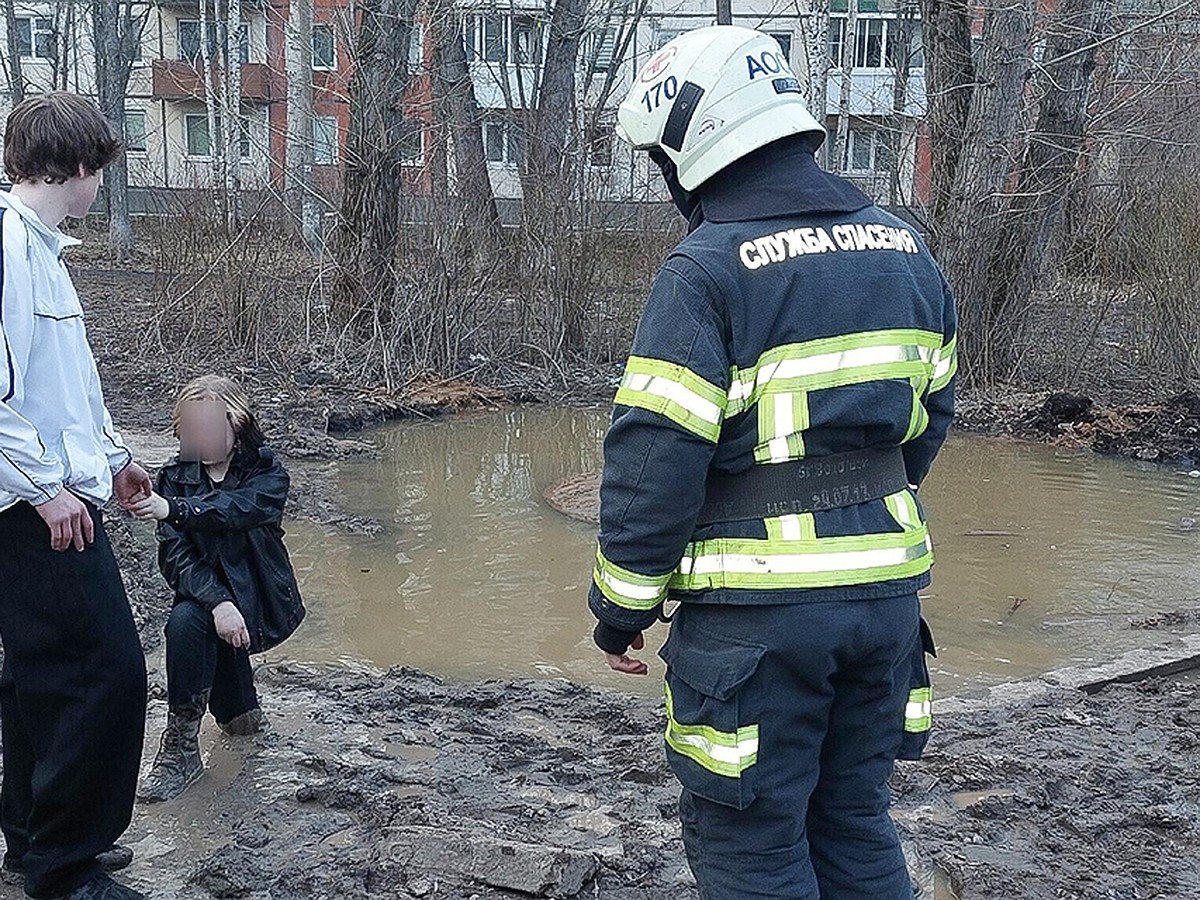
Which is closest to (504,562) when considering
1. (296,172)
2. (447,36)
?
(296,172)

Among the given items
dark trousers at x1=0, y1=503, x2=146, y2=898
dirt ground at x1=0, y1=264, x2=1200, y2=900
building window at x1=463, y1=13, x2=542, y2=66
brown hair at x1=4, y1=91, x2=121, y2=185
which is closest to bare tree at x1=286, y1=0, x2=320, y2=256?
building window at x1=463, y1=13, x2=542, y2=66

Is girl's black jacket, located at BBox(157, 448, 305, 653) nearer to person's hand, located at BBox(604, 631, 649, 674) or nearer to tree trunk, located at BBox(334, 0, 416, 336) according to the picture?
person's hand, located at BBox(604, 631, 649, 674)

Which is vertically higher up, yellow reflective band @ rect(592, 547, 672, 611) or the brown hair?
the brown hair

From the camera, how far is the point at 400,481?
404 inches

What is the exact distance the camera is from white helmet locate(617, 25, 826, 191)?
2561 mm

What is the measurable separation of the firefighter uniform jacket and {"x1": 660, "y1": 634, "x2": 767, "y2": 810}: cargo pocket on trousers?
11 cm

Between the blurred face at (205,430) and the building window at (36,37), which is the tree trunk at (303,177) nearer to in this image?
the blurred face at (205,430)

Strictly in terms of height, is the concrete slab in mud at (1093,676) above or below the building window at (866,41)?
below

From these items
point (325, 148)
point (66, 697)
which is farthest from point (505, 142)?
point (66, 697)

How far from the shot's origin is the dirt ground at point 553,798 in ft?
12.3

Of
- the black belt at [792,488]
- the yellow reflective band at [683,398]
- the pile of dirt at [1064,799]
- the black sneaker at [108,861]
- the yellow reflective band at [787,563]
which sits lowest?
the pile of dirt at [1064,799]

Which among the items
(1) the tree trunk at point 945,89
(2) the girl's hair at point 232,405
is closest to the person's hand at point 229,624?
(2) the girl's hair at point 232,405

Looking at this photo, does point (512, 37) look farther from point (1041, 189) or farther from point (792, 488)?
point (792, 488)

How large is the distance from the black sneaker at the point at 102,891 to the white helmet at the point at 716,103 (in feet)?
8.02
